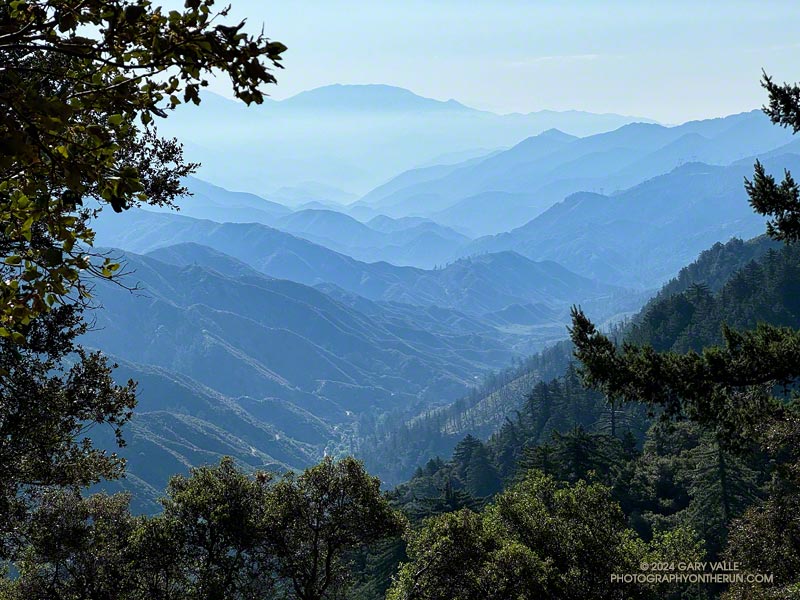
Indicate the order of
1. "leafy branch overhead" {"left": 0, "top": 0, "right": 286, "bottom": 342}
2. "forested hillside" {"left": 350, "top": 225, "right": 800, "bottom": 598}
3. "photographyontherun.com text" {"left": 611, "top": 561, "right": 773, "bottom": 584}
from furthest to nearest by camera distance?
"forested hillside" {"left": 350, "top": 225, "right": 800, "bottom": 598}
"photographyontherun.com text" {"left": 611, "top": 561, "right": 773, "bottom": 584}
"leafy branch overhead" {"left": 0, "top": 0, "right": 286, "bottom": 342}

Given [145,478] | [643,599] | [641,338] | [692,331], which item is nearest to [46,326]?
[643,599]

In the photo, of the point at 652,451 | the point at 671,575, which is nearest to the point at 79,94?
the point at 671,575

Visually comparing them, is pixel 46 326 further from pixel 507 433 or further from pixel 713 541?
pixel 507 433

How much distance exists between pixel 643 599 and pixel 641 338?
93.9 meters

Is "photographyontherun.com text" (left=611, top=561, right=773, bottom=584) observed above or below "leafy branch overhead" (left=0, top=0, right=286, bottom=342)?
below

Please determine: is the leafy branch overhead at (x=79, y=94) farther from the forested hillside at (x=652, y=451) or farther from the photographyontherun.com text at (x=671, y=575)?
the photographyontherun.com text at (x=671, y=575)

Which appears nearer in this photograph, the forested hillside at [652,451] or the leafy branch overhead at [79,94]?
the leafy branch overhead at [79,94]

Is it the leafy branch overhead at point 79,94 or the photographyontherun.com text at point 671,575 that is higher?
the leafy branch overhead at point 79,94

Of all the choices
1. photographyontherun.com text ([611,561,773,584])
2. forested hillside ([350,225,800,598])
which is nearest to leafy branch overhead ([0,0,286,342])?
forested hillside ([350,225,800,598])

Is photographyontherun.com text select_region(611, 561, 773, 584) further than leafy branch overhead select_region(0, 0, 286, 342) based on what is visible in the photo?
Yes

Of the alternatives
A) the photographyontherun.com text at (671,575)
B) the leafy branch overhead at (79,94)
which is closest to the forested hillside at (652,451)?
the photographyontherun.com text at (671,575)

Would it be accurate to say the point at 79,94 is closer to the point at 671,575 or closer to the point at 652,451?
the point at 671,575

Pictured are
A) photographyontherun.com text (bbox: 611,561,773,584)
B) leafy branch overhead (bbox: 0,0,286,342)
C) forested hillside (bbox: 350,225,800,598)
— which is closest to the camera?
leafy branch overhead (bbox: 0,0,286,342)

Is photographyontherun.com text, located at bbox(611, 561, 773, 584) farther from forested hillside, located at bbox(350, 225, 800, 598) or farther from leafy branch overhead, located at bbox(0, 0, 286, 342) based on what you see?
leafy branch overhead, located at bbox(0, 0, 286, 342)
